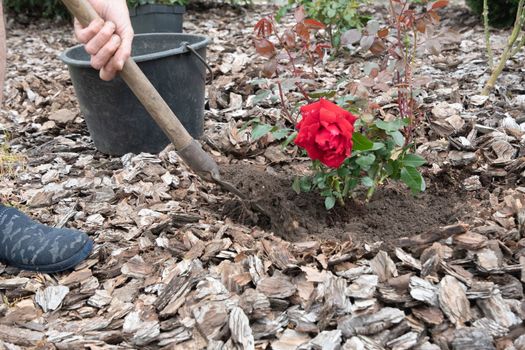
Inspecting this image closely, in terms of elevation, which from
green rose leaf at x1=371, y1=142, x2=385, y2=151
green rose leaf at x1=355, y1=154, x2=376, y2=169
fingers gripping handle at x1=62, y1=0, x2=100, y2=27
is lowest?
green rose leaf at x1=355, y1=154, x2=376, y2=169

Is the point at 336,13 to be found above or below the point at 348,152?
below

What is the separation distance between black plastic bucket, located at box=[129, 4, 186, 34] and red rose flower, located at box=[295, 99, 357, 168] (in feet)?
10.9

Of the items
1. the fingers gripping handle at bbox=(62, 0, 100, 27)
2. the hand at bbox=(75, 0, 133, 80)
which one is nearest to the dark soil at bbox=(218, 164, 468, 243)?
the hand at bbox=(75, 0, 133, 80)

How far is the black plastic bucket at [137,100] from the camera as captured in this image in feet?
7.61

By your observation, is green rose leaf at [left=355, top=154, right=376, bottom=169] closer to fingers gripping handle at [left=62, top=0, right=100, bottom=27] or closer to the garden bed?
the garden bed

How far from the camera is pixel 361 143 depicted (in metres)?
1.62

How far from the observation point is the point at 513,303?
1.38 meters

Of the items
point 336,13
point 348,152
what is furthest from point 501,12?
point 348,152

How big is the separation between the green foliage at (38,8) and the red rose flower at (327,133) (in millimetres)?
4770

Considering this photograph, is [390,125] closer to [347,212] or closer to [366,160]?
[366,160]

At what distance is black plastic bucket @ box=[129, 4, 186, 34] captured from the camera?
454 cm

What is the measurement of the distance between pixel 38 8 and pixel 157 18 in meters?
2.10

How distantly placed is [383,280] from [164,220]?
0.75 m

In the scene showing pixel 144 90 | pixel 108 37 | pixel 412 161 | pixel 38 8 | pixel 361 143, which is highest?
pixel 108 37
